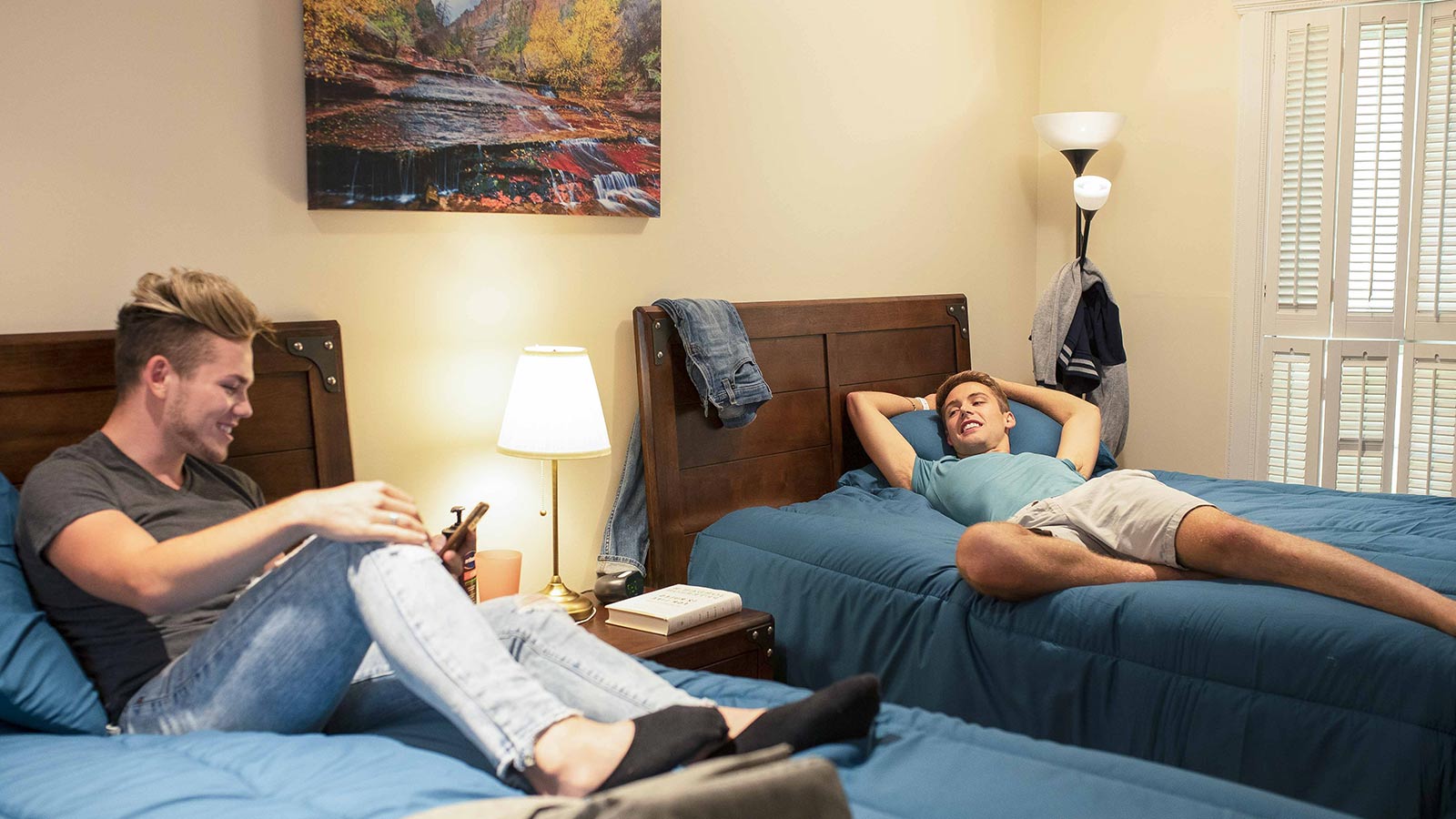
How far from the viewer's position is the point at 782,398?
341cm

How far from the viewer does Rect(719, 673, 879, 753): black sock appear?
63.1 inches

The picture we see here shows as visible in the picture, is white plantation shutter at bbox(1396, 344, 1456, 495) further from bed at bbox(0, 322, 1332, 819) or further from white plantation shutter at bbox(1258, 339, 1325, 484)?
bed at bbox(0, 322, 1332, 819)

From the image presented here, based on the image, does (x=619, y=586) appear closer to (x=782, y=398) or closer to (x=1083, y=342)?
(x=782, y=398)

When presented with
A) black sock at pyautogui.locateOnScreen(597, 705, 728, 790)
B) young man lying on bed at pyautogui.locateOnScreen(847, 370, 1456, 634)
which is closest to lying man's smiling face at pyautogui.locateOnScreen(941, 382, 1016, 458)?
young man lying on bed at pyautogui.locateOnScreen(847, 370, 1456, 634)

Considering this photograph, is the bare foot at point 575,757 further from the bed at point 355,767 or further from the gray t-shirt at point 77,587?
the gray t-shirt at point 77,587

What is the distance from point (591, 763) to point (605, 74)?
197cm

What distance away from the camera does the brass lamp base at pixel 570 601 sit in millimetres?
2717

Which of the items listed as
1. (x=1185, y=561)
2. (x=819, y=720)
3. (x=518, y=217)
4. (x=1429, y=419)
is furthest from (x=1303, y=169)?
(x=819, y=720)

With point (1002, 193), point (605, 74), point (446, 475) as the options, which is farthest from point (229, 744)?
point (1002, 193)

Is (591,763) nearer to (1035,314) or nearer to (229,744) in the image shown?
(229,744)

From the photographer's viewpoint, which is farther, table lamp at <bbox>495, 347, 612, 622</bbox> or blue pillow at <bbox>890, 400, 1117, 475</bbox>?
blue pillow at <bbox>890, 400, 1117, 475</bbox>

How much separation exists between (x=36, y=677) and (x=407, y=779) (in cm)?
62

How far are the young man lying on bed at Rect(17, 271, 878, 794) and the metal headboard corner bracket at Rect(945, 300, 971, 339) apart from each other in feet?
7.99

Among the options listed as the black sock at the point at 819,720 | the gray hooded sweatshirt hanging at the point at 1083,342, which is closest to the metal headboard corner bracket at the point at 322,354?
the black sock at the point at 819,720
